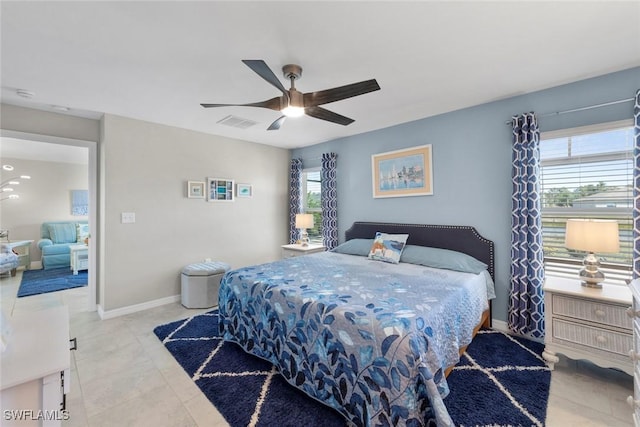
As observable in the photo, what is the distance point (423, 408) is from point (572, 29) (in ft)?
8.61

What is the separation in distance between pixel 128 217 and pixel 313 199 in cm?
292

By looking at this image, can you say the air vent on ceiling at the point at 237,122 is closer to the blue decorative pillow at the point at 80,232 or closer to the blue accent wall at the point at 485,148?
the blue accent wall at the point at 485,148

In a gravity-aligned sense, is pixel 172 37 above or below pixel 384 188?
above

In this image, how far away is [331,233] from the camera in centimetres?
462

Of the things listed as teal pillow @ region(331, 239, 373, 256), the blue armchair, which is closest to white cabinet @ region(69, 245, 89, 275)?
the blue armchair

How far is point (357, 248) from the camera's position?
12.4ft

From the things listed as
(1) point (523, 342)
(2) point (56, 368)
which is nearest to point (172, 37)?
(2) point (56, 368)

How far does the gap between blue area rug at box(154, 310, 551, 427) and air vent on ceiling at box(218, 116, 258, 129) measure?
263 cm

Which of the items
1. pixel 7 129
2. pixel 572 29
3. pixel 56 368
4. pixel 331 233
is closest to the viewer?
pixel 56 368

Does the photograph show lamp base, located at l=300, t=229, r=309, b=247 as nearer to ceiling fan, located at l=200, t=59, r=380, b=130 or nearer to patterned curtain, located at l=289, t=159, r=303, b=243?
patterned curtain, located at l=289, t=159, r=303, b=243

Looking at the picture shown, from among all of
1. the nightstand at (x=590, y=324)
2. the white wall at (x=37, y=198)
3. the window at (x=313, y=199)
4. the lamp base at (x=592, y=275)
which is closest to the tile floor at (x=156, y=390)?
the nightstand at (x=590, y=324)

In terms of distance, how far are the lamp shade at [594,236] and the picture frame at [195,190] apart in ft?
14.4

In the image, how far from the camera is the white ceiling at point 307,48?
1666 millimetres

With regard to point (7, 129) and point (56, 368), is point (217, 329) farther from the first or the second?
point (7, 129)
